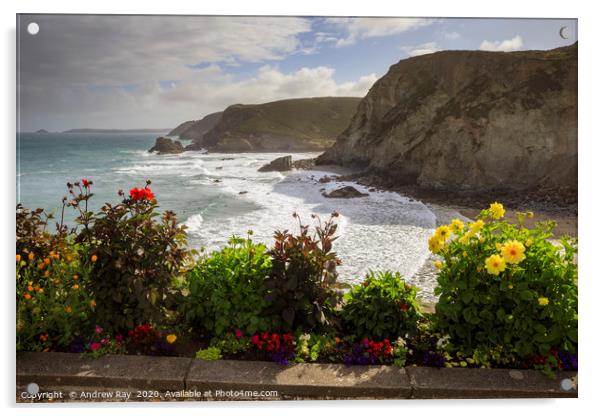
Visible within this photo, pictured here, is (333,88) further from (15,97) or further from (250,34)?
(15,97)

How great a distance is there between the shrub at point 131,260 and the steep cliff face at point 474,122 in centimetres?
237

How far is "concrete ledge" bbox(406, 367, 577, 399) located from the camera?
109 inches

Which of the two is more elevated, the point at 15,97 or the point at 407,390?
the point at 15,97

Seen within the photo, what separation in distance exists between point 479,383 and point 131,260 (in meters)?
2.44

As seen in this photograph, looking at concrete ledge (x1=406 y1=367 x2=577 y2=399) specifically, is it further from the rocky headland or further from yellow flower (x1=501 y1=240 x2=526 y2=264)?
the rocky headland

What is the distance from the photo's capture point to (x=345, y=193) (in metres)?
5.00

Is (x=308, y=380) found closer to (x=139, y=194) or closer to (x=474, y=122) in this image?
(x=139, y=194)

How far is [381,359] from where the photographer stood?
9.66ft

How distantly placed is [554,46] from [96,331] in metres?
4.17

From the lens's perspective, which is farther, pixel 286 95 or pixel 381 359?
pixel 286 95

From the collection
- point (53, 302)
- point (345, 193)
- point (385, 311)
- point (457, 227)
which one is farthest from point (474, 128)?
point (53, 302)

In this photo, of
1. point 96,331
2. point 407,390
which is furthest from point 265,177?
point 407,390

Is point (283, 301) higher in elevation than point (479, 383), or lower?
higher

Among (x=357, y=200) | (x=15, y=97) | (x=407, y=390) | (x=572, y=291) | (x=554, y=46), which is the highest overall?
(x=554, y=46)
